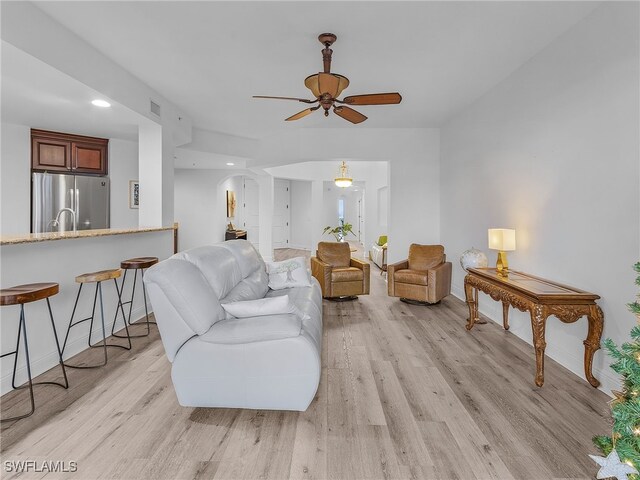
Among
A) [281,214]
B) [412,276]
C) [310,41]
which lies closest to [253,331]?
[310,41]

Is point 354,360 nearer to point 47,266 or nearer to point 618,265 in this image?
point 618,265

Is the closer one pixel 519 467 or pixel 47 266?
pixel 519 467

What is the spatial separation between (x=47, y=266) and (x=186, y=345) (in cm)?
160

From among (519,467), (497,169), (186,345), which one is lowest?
(519,467)

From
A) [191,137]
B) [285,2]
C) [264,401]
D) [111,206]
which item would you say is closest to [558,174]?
[285,2]

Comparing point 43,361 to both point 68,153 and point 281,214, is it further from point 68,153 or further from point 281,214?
point 281,214

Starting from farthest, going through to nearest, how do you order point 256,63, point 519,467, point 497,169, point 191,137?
point 191,137
point 497,169
point 256,63
point 519,467

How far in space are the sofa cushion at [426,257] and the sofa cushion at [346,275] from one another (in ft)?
2.78

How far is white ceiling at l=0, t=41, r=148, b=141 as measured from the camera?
2.87 meters

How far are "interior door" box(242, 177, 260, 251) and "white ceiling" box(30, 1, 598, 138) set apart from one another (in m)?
7.22

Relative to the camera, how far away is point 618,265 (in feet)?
8.09

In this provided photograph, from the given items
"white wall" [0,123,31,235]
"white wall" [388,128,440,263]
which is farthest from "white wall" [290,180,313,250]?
"white wall" [0,123,31,235]

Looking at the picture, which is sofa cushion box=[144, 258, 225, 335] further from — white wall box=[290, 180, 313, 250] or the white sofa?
white wall box=[290, 180, 313, 250]

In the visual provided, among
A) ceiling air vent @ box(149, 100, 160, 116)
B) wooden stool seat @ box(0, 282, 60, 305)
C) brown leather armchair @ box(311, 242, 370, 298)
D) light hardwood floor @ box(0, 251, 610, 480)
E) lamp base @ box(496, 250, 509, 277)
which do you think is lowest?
light hardwood floor @ box(0, 251, 610, 480)
